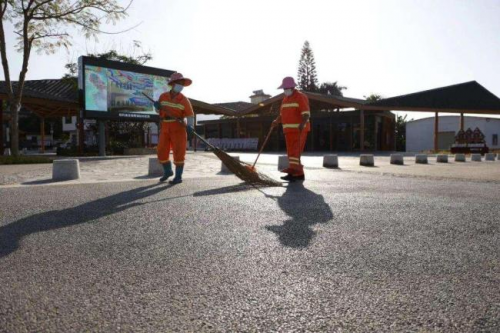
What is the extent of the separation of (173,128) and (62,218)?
353 cm

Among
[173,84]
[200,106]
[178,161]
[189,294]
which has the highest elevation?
[200,106]

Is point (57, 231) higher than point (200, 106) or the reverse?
the reverse

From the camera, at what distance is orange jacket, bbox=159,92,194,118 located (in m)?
Answer: 7.14

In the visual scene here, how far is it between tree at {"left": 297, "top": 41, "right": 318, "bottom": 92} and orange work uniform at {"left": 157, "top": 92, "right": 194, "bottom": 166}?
5044 cm

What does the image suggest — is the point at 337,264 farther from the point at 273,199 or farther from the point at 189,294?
the point at 273,199

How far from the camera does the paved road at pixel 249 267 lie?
1614 millimetres

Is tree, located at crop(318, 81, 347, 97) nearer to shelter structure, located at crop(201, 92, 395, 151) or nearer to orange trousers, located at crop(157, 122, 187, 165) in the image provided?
shelter structure, located at crop(201, 92, 395, 151)

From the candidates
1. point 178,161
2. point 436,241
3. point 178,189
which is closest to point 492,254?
point 436,241

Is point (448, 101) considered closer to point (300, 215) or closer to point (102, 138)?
point (102, 138)

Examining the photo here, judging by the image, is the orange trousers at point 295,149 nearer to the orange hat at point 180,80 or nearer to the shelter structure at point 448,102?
the orange hat at point 180,80

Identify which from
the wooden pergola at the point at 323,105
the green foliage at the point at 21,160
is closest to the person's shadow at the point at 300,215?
the green foliage at the point at 21,160

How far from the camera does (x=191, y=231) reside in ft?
10.6

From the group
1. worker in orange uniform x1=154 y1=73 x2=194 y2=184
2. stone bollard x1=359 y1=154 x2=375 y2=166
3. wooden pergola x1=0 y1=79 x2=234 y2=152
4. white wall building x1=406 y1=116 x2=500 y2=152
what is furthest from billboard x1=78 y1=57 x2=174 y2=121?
white wall building x1=406 y1=116 x2=500 y2=152

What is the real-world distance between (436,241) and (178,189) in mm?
4051
